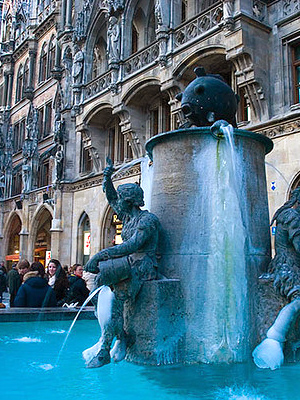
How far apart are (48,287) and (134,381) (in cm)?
385

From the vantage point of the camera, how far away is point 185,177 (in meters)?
4.52

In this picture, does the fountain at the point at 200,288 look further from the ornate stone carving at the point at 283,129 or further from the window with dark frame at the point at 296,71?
the window with dark frame at the point at 296,71

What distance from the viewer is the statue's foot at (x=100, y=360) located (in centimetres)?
376

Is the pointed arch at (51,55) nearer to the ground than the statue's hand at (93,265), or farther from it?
farther from it

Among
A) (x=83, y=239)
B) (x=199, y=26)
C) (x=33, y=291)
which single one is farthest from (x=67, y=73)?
(x=33, y=291)

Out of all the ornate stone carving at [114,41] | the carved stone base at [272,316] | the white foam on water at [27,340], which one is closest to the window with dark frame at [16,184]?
the ornate stone carving at [114,41]

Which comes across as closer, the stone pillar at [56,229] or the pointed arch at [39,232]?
the stone pillar at [56,229]

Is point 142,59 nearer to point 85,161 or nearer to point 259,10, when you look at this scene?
point 259,10

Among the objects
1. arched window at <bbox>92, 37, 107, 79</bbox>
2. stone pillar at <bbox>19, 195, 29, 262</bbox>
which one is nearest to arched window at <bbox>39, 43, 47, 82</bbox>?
arched window at <bbox>92, 37, 107, 79</bbox>

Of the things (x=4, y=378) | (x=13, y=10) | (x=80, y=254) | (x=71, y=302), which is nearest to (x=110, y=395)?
(x=4, y=378)

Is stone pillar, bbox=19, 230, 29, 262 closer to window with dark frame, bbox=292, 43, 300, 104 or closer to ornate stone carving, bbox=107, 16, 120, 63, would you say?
ornate stone carving, bbox=107, 16, 120, 63

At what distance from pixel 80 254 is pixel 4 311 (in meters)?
14.9

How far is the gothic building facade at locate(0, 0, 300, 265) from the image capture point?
12750 millimetres

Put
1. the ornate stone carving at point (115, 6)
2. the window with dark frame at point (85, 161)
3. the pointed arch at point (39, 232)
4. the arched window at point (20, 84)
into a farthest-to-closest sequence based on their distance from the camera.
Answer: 1. the arched window at point (20, 84)
2. the pointed arch at point (39, 232)
3. the window with dark frame at point (85, 161)
4. the ornate stone carving at point (115, 6)
